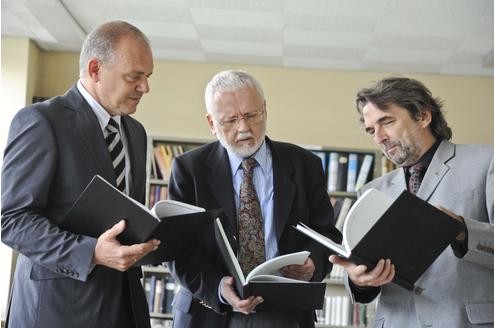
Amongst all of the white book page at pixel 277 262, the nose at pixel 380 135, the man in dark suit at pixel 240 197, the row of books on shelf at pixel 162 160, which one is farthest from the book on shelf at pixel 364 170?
the white book page at pixel 277 262

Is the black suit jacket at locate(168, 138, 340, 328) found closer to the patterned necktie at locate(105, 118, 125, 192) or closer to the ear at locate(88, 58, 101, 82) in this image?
the patterned necktie at locate(105, 118, 125, 192)

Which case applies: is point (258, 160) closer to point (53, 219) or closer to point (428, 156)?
point (428, 156)

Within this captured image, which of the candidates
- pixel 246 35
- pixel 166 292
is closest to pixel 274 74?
pixel 246 35

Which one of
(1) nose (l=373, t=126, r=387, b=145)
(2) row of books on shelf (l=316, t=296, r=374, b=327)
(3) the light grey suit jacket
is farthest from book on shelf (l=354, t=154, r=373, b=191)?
(3) the light grey suit jacket

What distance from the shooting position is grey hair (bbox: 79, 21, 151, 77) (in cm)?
191

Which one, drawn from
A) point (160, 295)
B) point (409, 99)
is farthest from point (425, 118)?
point (160, 295)

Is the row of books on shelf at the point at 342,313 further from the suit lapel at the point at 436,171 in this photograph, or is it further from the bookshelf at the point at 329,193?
the suit lapel at the point at 436,171

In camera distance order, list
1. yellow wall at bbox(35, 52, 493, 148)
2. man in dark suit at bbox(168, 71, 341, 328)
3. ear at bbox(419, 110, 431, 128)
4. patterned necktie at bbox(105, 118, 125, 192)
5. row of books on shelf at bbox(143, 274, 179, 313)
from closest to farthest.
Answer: patterned necktie at bbox(105, 118, 125, 192) → man in dark suit at bbox(168, 71, 341, 328) → ear at bbox(419, 110, 431, 128) → row of books on shelf at bbox(143, 274, 179, 313) → yellow wall at bbox(35, 52, 493, 148)

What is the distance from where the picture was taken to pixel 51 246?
1629 millimetres

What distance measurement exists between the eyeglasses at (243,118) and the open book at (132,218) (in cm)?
51

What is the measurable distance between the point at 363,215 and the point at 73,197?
827 millimetres

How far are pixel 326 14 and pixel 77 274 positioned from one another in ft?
11.0

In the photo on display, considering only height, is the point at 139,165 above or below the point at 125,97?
below

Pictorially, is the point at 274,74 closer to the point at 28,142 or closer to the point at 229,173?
the point at 229,173
